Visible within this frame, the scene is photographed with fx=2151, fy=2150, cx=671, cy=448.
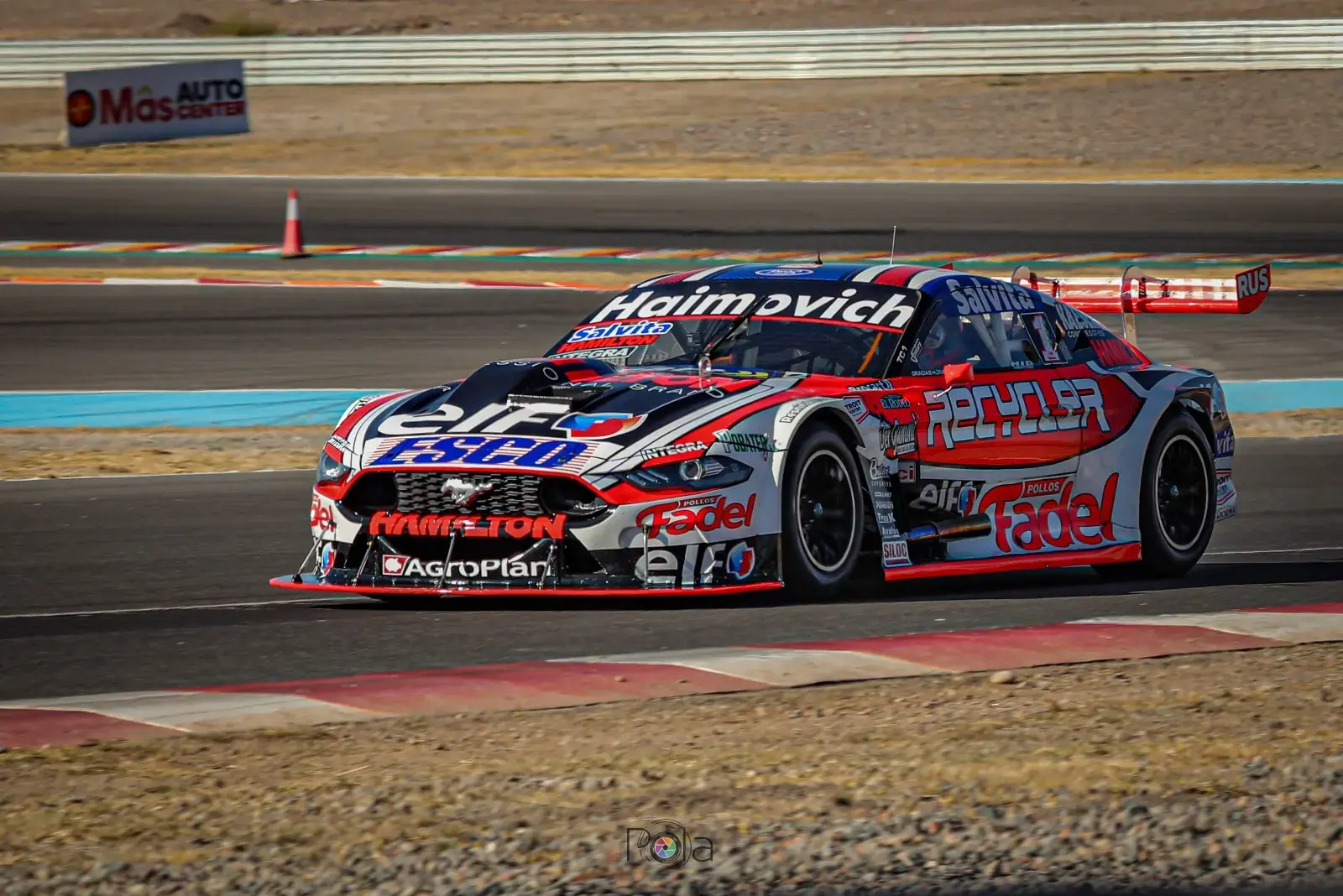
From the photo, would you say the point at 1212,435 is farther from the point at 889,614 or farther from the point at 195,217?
the point at 195,217

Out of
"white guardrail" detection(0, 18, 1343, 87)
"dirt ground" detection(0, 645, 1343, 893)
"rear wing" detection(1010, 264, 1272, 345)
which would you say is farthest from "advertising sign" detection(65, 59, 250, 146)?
"dirt ground" detection(0, 645, 1343, 893)

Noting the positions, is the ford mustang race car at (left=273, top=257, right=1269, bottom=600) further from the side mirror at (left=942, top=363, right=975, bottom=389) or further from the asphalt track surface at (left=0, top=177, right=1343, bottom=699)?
the asphalt track surface at (left=0, top=177, right=1343, bottom=699)

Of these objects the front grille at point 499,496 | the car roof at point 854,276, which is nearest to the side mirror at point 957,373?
the car roof at point 854,276

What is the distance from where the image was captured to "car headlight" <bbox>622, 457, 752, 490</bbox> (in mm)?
7590

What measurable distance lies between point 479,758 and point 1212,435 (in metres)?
5.12

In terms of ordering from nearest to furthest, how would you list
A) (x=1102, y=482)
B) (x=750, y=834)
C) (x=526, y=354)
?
(x=750, y=834)
(x=1102, y=482)
(x=526, y=354)

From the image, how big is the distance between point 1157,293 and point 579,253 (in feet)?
39.9

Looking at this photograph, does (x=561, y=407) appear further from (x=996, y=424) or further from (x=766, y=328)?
(x=996, y=424)

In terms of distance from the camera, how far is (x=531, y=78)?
3734cm

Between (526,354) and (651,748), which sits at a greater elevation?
(526,354)

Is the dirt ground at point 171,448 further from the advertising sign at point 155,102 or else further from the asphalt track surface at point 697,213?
the advertising sign at point 155,102

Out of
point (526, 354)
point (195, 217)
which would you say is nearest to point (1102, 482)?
point (526, 354)

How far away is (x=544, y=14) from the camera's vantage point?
158 ft

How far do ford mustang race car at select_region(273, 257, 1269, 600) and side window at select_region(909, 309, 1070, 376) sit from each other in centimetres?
1
